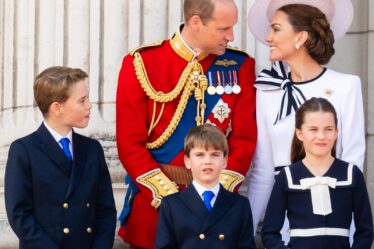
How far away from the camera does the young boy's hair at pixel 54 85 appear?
5.51 meters

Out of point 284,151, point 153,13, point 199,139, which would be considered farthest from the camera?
point 153,13

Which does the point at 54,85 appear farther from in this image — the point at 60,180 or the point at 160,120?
the point at 160,120

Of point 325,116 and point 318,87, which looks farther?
point 318,87

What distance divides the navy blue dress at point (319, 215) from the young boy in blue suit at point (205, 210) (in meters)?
0.14

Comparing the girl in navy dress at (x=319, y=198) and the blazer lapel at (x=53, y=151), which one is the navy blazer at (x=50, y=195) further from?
the girl in navy dress at (x=319, y=198)

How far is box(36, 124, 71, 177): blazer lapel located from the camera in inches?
215

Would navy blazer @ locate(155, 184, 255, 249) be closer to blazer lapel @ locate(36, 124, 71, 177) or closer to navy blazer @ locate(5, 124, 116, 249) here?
navy blazer @ locate(5, 124, 116, 249)

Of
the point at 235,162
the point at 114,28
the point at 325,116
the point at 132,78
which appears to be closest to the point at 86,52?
the point at 114,28

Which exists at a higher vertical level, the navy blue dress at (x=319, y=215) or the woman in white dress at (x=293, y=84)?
the woman in white dress at (x=293, y=84)

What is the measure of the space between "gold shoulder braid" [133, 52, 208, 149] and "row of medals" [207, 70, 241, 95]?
0.04 metres

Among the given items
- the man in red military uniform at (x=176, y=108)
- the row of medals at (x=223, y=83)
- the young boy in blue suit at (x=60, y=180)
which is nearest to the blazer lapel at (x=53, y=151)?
the young boy in blue suit at (x=60, y=180)

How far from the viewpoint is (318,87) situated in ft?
19.0

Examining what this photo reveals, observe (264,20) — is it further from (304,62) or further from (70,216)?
(70,216)

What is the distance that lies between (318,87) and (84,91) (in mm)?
1216
